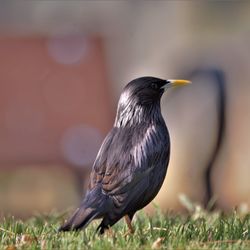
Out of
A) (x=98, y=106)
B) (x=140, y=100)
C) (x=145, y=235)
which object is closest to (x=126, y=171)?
(x=145, y=235)

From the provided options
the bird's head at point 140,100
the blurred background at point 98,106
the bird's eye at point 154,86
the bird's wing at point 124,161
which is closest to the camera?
the bird's wing at point 124,161

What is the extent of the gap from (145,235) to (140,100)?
1008mm

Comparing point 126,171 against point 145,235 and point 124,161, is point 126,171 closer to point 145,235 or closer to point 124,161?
point 124,161

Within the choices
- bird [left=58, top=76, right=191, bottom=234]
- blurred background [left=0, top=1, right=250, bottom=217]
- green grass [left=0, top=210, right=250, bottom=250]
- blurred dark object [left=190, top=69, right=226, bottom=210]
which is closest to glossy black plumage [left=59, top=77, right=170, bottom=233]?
bird [left=58, top=76, right=191, bottom=234]

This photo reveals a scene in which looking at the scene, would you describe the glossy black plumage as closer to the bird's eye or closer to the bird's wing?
the bird's wing

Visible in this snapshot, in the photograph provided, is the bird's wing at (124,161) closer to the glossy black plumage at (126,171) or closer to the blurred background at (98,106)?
the glossy black plumage at (126,171)

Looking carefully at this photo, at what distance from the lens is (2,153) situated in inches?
505

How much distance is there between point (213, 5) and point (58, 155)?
396 centimetres

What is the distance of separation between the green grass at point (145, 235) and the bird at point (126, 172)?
12cm

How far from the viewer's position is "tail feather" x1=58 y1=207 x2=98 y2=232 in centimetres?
698

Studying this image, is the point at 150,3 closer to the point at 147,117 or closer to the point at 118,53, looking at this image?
the point at 118,53

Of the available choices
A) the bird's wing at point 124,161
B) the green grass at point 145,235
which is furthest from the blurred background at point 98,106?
the bird's wing at point 124,161

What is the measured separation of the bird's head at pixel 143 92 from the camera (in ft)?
25.3

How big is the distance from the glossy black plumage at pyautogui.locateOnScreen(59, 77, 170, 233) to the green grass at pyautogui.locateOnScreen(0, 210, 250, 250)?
0.13m
